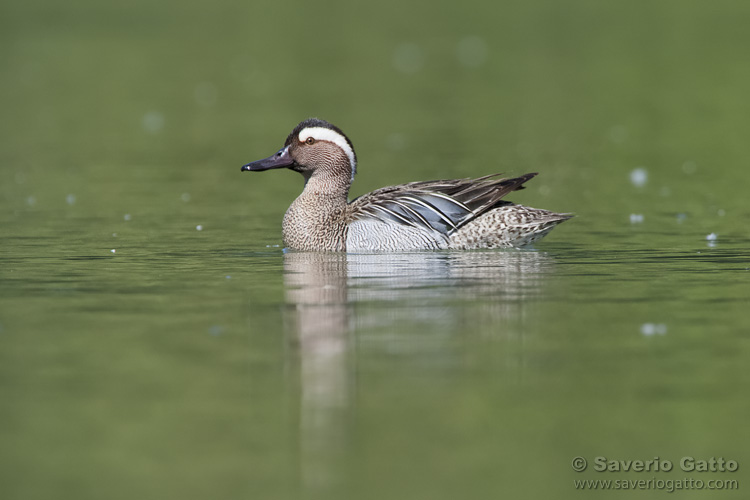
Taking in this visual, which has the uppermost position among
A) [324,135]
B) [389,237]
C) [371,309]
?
[324,135]

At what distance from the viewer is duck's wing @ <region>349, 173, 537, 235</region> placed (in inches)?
492

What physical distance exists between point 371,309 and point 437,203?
3.34m

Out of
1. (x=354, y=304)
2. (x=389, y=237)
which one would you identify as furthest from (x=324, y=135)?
(x=354, y=304)

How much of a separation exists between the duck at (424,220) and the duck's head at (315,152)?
43 cm

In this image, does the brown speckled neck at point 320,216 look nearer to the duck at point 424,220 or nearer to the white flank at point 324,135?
the duck at point 424,220

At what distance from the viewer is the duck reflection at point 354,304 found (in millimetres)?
6773

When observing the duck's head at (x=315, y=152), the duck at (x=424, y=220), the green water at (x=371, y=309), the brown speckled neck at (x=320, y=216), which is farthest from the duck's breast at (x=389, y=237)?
the duck's head at (x=315, y=152)

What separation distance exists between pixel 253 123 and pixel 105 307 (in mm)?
13564

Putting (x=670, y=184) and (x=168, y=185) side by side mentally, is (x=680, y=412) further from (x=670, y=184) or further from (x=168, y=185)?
(x=168, y=185)

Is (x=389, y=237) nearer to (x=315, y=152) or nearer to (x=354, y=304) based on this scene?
(x=315, y=152)

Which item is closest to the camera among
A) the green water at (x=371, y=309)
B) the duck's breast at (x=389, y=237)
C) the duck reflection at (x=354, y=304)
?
the green water at (x=371, y=309)

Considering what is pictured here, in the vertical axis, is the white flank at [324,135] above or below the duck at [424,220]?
above

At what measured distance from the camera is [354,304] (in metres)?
9.66

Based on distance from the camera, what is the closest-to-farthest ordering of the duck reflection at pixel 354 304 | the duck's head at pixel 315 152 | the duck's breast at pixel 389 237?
1. the duck reflection at pixel 354 304
2. the duck's breast at pixel 389 237
3. the duck's head at pixel 315 152
